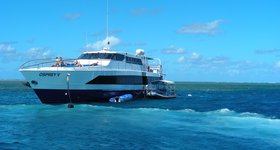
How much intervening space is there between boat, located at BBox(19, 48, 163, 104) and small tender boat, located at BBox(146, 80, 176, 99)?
7843 millimetres

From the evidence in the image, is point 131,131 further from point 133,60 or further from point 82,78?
point 133,60

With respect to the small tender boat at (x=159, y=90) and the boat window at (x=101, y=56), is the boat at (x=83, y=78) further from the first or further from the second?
the small tender boat at (x=159, y=90)

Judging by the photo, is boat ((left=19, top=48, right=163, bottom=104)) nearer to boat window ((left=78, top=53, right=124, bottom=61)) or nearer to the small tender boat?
boat window ((left=78, top=53, right=124, bottom=61))

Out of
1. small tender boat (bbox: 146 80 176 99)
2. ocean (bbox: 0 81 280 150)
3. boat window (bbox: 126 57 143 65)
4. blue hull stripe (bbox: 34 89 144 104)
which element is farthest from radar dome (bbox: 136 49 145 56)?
ocean (bbox: 0 81 280 150)

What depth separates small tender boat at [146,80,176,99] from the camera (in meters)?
52.4

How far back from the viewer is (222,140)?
798 inches

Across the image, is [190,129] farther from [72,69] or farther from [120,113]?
[72,69]

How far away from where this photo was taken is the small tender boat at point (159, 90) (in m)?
52.4

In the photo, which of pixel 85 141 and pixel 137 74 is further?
pixel 137 74

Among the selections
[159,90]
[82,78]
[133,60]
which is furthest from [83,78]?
[159,90]

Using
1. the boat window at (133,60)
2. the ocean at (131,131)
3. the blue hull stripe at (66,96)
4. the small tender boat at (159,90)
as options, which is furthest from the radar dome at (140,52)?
the ocean at (131,131)

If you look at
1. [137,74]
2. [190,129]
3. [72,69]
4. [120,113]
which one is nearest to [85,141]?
[190,129]

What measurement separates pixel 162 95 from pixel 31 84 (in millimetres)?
21730

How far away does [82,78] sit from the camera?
37.6m
